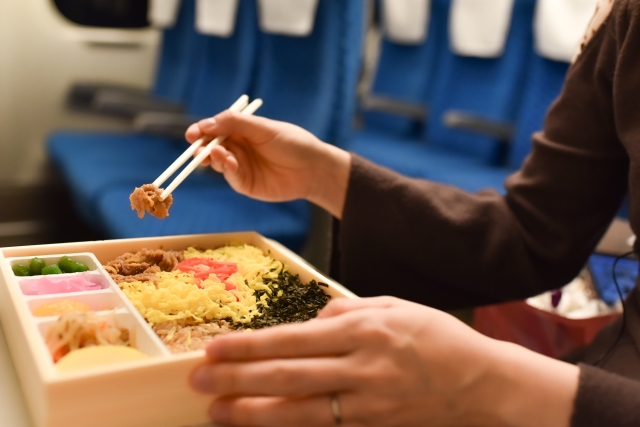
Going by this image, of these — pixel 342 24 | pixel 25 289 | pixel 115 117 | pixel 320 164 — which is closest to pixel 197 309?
pixel 25 289

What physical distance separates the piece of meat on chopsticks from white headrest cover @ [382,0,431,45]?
198cm

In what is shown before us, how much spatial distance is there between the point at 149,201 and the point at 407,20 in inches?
80.6

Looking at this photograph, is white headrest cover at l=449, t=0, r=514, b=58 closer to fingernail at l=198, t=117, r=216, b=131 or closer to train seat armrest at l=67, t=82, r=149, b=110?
train seat armrest at l=67, t=82, r=149, b=110

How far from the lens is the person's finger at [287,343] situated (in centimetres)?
46

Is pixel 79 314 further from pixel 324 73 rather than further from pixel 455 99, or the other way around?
pixel 455 99

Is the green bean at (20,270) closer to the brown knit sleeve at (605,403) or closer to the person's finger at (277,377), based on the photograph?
the person's finger at (277,377)

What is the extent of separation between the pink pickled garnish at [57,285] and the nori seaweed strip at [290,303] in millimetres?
165

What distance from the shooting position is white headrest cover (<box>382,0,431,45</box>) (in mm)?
2463

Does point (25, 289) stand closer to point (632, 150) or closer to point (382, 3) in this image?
point (632, 150)

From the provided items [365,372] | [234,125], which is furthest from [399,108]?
[365,372]

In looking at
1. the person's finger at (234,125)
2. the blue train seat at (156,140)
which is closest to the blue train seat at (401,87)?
the blue train seat at (156,140)

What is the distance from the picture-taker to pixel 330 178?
89 cm

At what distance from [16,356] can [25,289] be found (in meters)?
0.07

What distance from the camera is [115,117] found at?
8.29 ft
